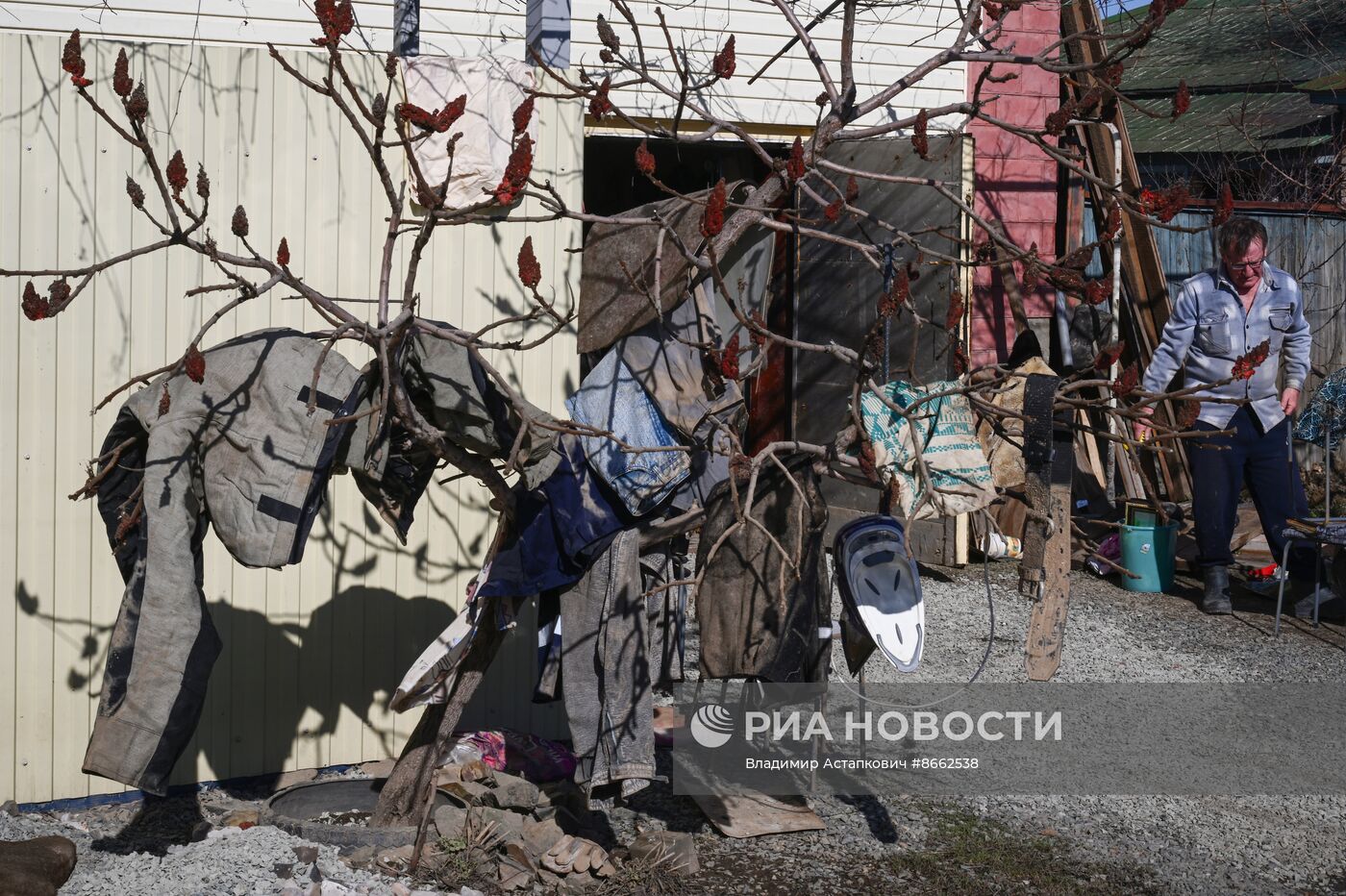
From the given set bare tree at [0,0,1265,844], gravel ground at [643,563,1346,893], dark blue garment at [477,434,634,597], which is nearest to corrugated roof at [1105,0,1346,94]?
gravel ground at [643,563,1346,893]

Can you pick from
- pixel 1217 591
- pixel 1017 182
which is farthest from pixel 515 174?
pixel 1017 182

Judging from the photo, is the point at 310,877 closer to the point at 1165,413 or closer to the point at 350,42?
the point at 350,42

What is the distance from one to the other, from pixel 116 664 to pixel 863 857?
8.55 ft

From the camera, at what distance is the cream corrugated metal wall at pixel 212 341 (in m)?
4.94

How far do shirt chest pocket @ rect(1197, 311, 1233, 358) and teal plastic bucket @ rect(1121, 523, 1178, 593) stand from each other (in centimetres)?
117

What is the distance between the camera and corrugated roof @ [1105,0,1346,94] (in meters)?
14.3

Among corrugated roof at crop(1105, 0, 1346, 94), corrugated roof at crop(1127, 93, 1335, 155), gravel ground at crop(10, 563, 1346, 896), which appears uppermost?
corrugated roof at crop(1105, 0, 1346, 94)

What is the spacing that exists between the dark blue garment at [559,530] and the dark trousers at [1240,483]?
4455mm

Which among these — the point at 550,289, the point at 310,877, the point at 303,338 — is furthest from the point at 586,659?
the point at 550,289

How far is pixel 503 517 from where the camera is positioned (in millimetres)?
4461

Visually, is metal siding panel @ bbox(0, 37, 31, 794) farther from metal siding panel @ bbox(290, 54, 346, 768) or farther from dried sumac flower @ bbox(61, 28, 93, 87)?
dried sumac flower @ bbox(61, 28, 93, 87)

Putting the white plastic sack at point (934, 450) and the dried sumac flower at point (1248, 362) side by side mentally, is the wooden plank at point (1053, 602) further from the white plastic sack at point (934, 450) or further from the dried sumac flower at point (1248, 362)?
the dried sumac flower at point (1248, 362)

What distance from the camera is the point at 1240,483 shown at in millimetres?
7676

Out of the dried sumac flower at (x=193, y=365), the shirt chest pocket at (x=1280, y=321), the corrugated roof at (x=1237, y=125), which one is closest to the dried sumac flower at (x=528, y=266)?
the dried sumac flower at (x=193, y=365)
